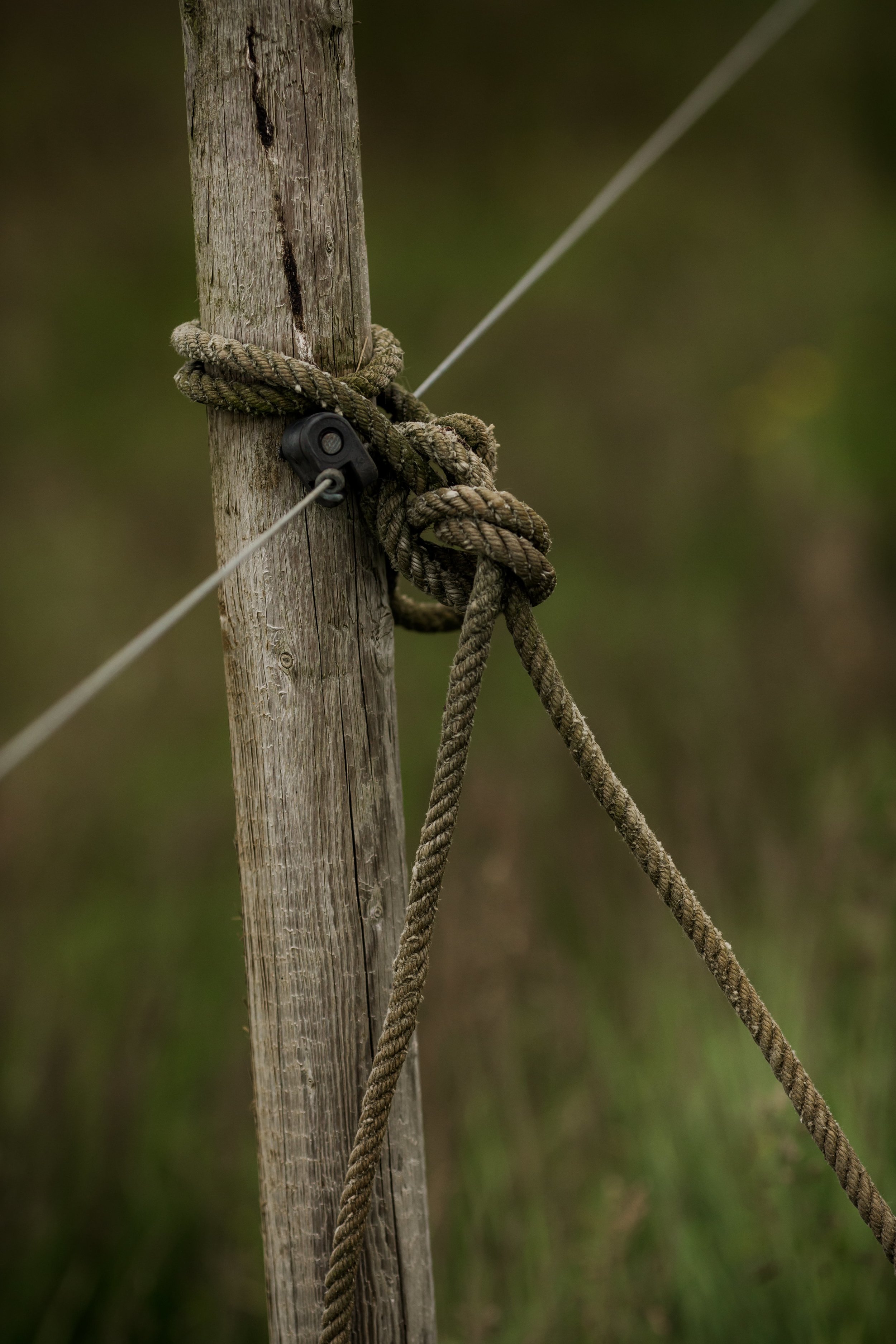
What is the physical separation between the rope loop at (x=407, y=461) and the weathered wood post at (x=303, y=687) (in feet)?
0.11

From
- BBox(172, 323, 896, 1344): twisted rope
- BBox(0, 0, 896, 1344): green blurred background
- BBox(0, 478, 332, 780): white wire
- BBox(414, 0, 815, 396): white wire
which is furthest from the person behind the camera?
BBox(414, 0, 815, 396): white wire

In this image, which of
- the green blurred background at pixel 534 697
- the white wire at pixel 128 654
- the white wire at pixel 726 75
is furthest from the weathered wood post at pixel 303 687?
the white wire at pixel 726 75

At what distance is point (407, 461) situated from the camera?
0.93 meters

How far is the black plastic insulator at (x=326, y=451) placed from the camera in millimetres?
879

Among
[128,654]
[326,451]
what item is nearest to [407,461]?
[326,451]

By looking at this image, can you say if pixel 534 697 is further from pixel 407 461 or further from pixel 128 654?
pixel 128 654

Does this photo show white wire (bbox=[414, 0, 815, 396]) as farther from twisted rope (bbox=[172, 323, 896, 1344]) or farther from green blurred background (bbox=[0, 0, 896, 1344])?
twisted rope (bbox=[172, 323, 896, 1344])

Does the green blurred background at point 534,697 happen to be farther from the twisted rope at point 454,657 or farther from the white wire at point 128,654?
the white wire at point 128,654

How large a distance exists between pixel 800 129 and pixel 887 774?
4.24m

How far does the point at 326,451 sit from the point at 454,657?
0.24m

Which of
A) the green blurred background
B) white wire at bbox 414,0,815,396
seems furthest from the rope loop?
white wire at bbox 414,0,815,396

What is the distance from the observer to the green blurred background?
202 centimetres

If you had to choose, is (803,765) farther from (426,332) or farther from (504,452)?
(426,332)

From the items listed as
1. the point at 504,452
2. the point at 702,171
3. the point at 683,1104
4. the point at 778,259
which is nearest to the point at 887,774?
the point at 683,1104
